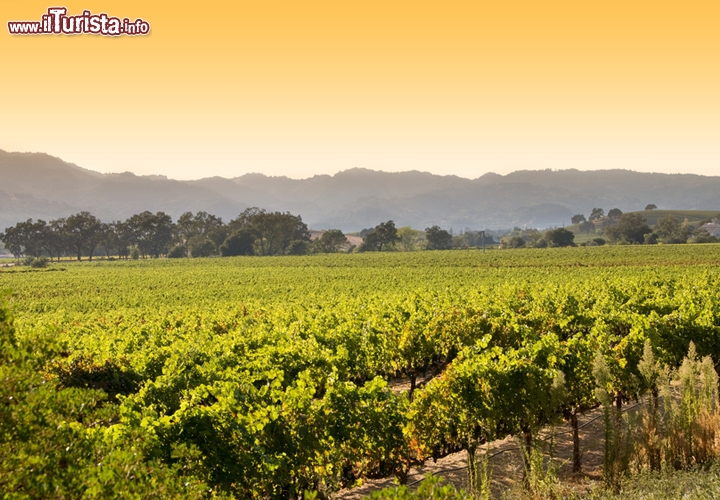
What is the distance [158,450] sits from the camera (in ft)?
23.0

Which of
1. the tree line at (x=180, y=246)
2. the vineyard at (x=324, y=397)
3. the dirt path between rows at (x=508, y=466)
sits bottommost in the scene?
the dirt path between rows at (x=508, y=466)

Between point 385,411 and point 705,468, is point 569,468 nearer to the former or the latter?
point 705,468

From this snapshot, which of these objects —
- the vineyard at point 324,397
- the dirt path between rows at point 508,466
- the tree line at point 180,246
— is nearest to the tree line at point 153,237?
the tree line at point 180,246

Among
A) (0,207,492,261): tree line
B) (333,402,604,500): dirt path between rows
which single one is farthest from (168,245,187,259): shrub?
(333,402,604,500): dirt path between rows

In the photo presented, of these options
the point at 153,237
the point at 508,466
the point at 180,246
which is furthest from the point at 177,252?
the point at 508,466

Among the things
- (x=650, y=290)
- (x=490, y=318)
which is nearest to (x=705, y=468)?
(x=490, y=318)

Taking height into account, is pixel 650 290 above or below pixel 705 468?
above

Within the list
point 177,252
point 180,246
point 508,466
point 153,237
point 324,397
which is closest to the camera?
point 324,397

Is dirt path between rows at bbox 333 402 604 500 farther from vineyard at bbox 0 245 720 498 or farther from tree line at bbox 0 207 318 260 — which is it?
tree line at bbox 0 207 318 260

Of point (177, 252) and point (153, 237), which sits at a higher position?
point (153, 237)

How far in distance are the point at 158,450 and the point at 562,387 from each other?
6.71 meters

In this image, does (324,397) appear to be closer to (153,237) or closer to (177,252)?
(177,252)

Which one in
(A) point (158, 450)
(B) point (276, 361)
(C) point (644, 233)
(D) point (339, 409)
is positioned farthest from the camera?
(C) point (644, 233)

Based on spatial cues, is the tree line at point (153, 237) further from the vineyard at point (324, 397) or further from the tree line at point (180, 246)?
the vineyard at point (324, 397)
